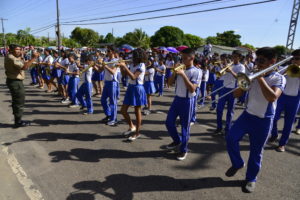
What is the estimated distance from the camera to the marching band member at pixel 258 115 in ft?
9.36

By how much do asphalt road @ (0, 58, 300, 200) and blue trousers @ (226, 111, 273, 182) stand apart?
39 centimetres

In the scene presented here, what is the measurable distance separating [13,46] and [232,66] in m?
5.49

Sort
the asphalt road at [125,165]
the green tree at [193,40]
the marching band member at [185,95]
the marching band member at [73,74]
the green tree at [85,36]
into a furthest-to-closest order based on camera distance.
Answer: the green tree at [85,36]
the green tree at [193,40]
the marching band member at [73,74]
the marching band member at [185,95]
the asphalt road at [125,165]

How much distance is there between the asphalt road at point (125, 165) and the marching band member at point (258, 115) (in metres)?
0.40

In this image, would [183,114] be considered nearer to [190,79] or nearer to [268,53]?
[190,79]

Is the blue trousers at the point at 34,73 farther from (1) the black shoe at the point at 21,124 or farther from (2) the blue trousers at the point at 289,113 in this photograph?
(2) the blue trousers at the point at 289,113

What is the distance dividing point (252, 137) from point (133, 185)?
1.90 meters

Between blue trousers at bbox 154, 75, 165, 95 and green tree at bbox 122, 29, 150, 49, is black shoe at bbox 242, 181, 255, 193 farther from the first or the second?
A: green tree at bbox 122, 29, 150, 49

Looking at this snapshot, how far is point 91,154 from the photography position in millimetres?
4281

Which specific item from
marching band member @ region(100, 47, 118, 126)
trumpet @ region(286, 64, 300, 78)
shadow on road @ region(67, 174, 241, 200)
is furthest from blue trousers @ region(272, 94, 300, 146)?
marching band member @ region(100, 47, 118, 126)

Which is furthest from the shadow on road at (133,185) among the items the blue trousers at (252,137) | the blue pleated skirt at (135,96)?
the blue pleated skirt at (135,96)

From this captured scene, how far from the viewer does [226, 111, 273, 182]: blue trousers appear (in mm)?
3016

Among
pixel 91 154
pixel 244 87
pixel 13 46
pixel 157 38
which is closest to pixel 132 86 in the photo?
pixel 91 154

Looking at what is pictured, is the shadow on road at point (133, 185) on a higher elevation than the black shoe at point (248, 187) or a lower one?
lower
